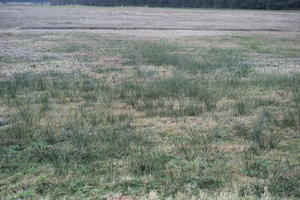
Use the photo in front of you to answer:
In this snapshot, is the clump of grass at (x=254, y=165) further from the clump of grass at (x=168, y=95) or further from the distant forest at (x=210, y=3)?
the distant forest at (x=210, y=3)

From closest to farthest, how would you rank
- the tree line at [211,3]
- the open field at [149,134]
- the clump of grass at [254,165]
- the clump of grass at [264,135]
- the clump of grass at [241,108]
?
the open field at [149,134], the clump of grass at [254,165], the clump of grass at [264,135], the clump of grass at [241,108], the tree line at [211,3]

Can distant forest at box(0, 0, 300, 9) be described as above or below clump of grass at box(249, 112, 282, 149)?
above

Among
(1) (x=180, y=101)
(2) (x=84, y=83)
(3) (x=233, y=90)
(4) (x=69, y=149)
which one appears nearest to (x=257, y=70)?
(3) (x=233, y=90)

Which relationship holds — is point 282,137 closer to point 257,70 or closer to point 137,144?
point 137,144

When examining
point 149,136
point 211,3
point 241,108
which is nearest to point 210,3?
point 211,3

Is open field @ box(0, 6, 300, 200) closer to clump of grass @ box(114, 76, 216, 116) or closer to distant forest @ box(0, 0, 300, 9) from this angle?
clump of grass @ box(114, 76, 216, 116)

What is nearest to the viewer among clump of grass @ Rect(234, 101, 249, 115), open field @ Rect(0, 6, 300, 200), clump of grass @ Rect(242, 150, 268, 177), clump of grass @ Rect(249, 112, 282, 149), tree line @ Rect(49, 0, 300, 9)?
open field @ Rect(0, 6, 300, 200)

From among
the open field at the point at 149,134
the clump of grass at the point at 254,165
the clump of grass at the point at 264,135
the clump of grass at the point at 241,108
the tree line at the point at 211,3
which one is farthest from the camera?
the tree line at the point at 211,3

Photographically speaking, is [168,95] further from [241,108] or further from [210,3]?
[210,3]

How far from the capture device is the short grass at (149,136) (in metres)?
4.93

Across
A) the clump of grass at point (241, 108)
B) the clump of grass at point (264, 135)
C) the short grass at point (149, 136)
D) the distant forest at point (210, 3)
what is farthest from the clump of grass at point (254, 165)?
the distant forest at point (210, 3)

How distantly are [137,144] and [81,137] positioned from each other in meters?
1.15

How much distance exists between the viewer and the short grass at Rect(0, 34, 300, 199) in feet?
16.2

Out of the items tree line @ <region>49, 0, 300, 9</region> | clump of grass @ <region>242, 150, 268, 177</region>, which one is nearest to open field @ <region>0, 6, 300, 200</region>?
clump of grass @ <region>242, 150, 268, 177</region>
